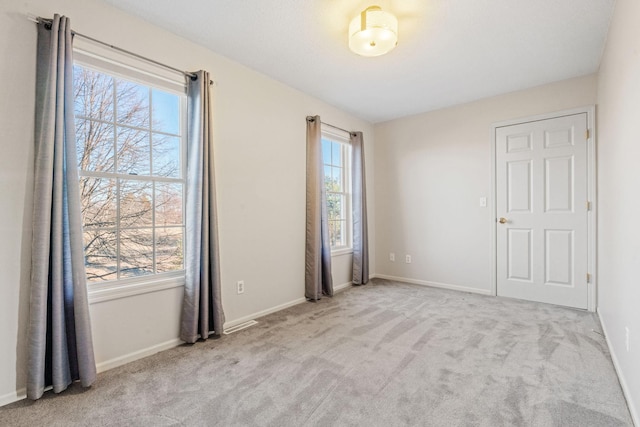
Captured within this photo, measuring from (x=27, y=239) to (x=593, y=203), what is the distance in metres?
4.76

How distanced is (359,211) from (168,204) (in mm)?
2596

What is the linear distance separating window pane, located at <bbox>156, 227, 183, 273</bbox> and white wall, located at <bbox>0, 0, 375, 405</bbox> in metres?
0.21

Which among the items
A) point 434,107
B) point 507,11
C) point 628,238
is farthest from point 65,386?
point 434,107

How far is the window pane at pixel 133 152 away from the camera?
89.3 inches

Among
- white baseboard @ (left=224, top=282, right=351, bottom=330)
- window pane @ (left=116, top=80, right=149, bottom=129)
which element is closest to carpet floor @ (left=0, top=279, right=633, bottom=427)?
white baseboard @ (left=224, top=282, right=351, bottom=330)

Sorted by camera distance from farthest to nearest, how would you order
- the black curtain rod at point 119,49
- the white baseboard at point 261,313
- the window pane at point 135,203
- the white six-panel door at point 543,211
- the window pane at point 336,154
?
1. the window pane at point 336,154
2. the white six-panel door at point 543,211
3. the white baseboard at point 261,313
4. the window pane at point 135,203
5. the black curtain rod at point 119,49

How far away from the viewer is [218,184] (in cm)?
278

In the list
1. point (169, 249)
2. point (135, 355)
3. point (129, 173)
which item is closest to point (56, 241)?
point (129, 173)

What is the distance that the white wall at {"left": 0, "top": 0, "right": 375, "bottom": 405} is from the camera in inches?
69.2

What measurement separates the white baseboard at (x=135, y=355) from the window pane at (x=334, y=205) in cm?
247

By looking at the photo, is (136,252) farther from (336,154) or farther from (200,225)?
(336,154)

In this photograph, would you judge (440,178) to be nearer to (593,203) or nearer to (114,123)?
(593,203)

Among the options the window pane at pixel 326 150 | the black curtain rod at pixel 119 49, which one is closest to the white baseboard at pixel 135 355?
the black curtain rod at pixel 119 49

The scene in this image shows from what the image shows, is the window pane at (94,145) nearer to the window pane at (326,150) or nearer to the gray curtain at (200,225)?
the gray curtain at (200,225)
